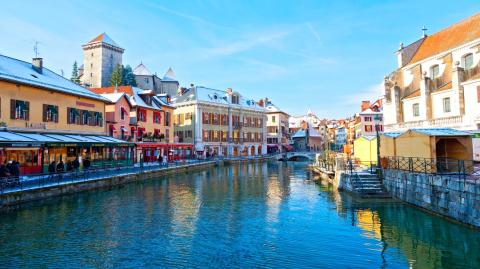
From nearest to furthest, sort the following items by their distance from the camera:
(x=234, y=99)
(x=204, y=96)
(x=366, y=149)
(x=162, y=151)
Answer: (x=366, y=149) < (x=162, y=151) < (x=204, y=96) < (x=234, y=99)

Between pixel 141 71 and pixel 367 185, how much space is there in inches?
4039

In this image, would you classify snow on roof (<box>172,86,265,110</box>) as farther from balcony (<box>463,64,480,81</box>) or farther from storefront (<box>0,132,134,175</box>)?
balcony (<box>463,64,480,81</box>)

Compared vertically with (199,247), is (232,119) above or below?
above

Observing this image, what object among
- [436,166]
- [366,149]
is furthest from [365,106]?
[436,166]

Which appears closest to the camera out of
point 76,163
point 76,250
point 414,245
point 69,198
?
point 76,250

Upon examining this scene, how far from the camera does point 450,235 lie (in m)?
14.8

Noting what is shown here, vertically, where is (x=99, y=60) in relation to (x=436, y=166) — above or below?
above

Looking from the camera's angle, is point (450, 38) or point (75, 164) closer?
point (75, 164)

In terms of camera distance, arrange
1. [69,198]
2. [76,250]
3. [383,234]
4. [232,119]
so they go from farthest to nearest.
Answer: [232,119], [69,198], [383,234], [76,250]

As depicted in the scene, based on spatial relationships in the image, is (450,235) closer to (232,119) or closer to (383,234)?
(383,234)

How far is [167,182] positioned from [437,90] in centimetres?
2954

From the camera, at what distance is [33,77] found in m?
32.0

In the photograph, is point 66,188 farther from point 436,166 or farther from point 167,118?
point 167,118

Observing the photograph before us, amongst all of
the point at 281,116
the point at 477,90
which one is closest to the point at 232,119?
the point at 281,116
